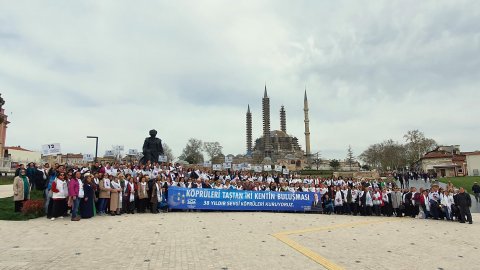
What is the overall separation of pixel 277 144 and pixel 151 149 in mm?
128863

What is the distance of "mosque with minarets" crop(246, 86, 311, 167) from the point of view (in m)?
141

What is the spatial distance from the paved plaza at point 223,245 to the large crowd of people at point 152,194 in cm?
109

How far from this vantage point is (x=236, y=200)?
59.5 ft

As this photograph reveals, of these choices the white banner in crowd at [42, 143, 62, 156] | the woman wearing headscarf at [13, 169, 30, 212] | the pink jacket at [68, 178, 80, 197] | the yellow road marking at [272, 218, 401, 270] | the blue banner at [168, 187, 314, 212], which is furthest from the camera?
the white banner in crowd at [42, 143, 62, 156]

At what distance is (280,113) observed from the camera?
17062cm

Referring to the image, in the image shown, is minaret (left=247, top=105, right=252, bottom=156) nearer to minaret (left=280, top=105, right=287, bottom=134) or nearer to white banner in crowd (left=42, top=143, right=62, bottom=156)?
minaret (left=280, top=105, right=287, bottom=134)

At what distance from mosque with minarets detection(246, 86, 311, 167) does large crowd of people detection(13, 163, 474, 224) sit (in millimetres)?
113899

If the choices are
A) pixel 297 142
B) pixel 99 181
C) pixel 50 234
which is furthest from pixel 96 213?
pixel 297 142

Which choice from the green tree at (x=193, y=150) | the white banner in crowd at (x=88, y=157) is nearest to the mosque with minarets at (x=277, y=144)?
the green tree at (x=193, y=150)

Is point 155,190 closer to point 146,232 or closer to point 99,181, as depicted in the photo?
point 99,181

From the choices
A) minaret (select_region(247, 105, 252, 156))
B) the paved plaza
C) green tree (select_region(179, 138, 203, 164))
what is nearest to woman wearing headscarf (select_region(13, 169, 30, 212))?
the paved plaza

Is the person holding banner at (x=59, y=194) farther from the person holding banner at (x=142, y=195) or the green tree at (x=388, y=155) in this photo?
the green tree at (x=388, y=155)

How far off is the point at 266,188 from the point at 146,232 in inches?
402

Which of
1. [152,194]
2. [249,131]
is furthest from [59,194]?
[249,131]
